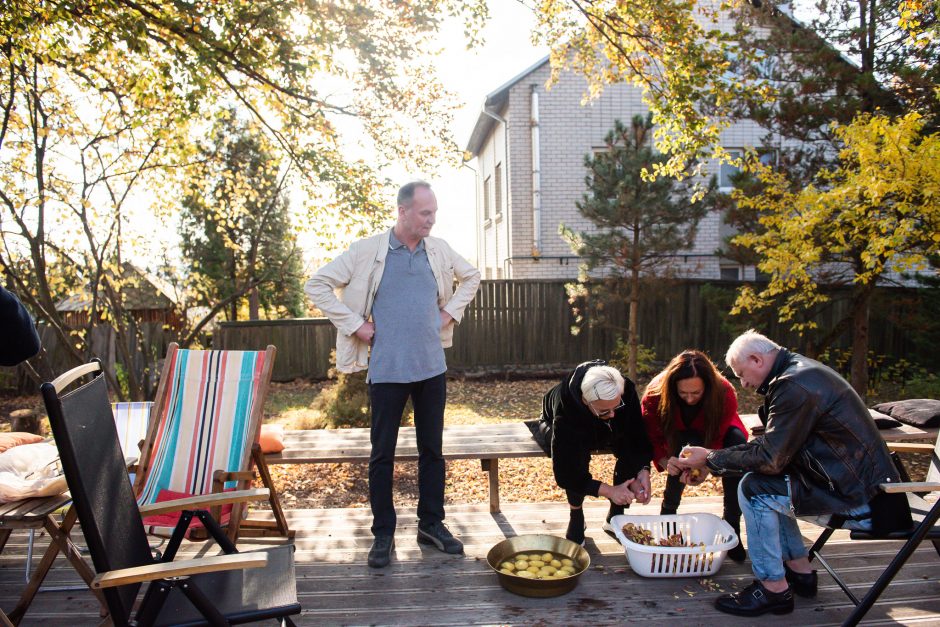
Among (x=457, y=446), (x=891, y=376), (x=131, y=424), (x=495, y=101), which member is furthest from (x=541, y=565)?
(x=495, y=101)

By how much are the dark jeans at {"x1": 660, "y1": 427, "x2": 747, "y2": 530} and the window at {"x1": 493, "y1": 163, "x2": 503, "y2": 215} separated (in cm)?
1092

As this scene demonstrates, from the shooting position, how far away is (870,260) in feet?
18.2

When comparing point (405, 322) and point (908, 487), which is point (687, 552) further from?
point (405, 322)

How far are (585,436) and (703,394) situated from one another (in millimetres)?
676

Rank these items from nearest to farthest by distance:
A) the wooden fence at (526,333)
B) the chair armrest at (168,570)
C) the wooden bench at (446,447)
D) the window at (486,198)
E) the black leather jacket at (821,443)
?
the chair armrest at (168,570) < the black leather jacket at (821,443) < the wooden bench at (446,447) < the wooden fence at (526,333) < the window at (486,198)

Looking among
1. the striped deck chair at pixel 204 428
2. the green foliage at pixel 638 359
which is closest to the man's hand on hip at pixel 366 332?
the striped deck chair at pixel 204 428

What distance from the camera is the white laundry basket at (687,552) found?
118 inches

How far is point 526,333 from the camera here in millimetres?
11391

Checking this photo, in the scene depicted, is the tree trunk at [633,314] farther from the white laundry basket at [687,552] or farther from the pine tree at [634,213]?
the white laundry basket at [687,552]

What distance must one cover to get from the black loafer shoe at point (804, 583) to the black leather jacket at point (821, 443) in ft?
1.44

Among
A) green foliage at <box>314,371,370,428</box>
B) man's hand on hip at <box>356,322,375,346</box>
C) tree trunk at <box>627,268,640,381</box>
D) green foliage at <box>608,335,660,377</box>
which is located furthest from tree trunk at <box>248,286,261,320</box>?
man's hand on hip at <box>356,322,375,346</box>

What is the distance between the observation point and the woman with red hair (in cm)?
328

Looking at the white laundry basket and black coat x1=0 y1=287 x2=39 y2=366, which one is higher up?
black coat x1=0 y1=287 x2=39 y2=366

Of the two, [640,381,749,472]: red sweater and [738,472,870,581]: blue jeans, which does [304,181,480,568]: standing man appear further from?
[738,472,870,581]: blue jeans
